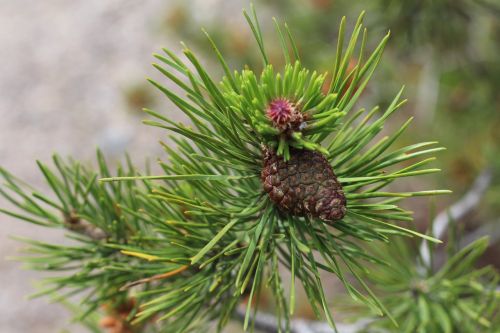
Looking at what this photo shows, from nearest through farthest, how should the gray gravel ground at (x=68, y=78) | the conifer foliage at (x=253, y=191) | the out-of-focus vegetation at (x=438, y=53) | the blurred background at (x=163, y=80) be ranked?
the conifer foliage at (x=253, y=191) → the out-of-focus vegetation at (x=438, y=53) → the blurred background at (x=163, y=80) → the gray gravel ground at (x=68, y=78)

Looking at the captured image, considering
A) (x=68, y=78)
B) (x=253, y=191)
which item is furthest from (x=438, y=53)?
(x=68, y=78)

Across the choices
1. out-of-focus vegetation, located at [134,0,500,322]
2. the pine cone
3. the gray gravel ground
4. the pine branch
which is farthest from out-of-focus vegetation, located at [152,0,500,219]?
the gray gravel ground

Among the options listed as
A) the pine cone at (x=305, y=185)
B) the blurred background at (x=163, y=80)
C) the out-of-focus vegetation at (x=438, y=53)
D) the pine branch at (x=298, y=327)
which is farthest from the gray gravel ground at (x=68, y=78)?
the pine cone at (x=305, y=185)

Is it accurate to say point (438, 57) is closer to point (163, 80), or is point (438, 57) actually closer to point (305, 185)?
point (305, 185)

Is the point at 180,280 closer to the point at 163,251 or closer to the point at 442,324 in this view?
the point at 163,251

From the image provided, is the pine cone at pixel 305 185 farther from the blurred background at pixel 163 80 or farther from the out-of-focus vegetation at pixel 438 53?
the out-of-focus vegetation at pixel 438 53

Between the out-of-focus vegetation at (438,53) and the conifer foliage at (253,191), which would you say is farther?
the out-of-focus vegetation at (438,53)

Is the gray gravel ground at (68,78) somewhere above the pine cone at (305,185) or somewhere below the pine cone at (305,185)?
above

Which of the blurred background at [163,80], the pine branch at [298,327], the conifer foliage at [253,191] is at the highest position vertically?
the blurred background at [163,80]
